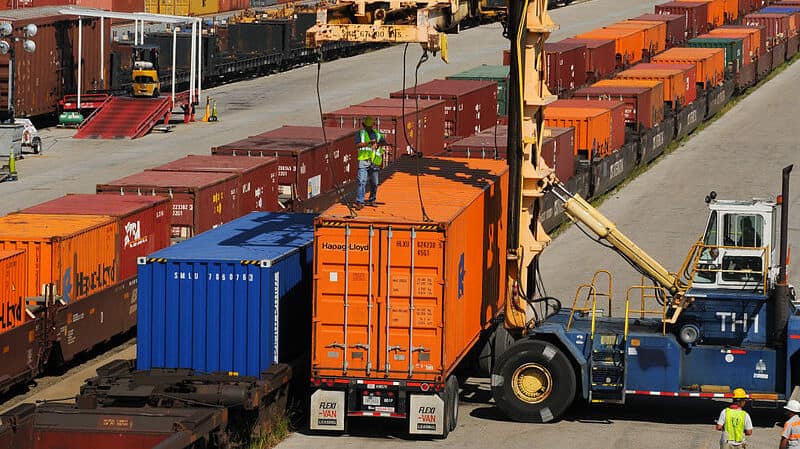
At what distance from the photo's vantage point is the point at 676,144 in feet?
201

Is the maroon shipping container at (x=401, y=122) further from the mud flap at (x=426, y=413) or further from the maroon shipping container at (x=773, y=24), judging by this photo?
the maroon shipping container at (x=773, y=24)

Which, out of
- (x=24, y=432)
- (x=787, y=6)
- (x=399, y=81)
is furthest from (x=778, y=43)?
(x=24, y=432)

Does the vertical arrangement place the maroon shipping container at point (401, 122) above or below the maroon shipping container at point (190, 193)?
above

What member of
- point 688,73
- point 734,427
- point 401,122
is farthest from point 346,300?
point 688,73

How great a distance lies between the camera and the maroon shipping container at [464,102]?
52.2m

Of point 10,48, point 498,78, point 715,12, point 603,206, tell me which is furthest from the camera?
point 715,12

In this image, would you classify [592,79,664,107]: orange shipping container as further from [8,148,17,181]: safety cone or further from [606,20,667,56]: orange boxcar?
[8,148,17,181]: safety cone

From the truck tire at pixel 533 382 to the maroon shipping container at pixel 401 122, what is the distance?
1774 cm

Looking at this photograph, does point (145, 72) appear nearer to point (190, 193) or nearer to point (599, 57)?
point (599, 57)

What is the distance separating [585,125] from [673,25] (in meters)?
38.9

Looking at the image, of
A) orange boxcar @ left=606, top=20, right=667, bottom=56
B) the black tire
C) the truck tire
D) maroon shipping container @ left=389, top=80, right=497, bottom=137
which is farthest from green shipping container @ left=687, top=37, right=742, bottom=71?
the black tire

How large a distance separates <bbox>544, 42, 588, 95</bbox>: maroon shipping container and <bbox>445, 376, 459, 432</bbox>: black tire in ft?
122

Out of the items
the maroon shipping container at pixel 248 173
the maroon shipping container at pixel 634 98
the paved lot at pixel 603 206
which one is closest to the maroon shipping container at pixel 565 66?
the paved lot at pixel 603 206

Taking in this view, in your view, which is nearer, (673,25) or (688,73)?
(688,73)
